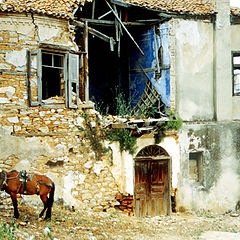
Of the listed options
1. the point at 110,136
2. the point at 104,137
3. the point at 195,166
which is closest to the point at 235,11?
the point at 195,166

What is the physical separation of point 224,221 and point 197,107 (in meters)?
4.40

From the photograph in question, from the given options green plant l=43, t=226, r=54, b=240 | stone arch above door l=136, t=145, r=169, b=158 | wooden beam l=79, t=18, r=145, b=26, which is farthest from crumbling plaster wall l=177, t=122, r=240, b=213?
green plant l=43, t=226, r=54, b=240

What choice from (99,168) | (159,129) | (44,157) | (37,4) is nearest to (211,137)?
(159,129)

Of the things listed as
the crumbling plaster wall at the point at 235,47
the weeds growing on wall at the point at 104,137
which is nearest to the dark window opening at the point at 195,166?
the crumbling plaster wall at the point at 235,47

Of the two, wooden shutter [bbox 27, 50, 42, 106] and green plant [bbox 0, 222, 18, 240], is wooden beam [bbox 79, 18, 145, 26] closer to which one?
wooden shutter [bbox 27, 50, 42, 106]

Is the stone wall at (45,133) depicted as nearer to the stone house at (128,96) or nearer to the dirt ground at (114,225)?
the stone house at (128,96)

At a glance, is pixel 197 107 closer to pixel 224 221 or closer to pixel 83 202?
pixel 224 221

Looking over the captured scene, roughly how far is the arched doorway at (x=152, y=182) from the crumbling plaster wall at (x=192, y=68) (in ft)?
6.12

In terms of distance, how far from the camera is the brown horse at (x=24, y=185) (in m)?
11.4

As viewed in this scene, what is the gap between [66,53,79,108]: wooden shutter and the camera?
44.5 feet

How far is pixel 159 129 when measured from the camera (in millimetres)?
15070

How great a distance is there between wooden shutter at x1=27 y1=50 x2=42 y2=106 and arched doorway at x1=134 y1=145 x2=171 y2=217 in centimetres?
427

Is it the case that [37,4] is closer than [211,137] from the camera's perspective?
Yes

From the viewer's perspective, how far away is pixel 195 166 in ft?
53.6
